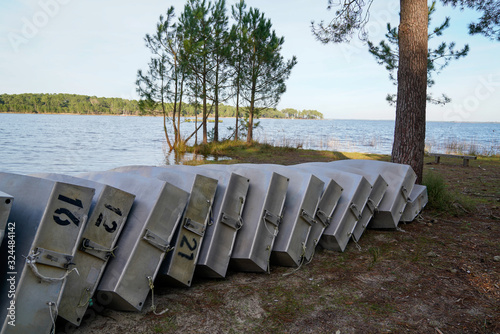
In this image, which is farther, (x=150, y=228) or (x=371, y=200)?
(x=371, y=200)

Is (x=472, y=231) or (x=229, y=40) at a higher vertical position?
(x=229, y=40)

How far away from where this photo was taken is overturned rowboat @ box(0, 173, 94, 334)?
79.0 inches

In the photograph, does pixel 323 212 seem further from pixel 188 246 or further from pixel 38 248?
pixel 38 248

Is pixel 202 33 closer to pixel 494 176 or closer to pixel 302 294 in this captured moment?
pixel 494 176

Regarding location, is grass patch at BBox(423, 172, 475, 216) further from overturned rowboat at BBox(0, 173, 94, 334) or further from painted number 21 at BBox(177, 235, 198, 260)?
overturned rowboat at BBox(0, 173, 94, 334)

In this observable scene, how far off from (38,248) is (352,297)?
2.44 m

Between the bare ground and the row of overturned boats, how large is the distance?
0.50 feet

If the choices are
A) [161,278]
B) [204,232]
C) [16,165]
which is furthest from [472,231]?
[16,165]

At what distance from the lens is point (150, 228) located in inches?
106

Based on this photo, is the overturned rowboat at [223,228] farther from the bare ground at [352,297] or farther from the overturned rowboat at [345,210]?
the overturned rowboat at [345,210]

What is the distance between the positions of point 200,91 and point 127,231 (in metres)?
19.0

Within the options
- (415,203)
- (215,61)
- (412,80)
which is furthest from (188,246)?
(215,61)

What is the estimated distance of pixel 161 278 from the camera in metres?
3.03

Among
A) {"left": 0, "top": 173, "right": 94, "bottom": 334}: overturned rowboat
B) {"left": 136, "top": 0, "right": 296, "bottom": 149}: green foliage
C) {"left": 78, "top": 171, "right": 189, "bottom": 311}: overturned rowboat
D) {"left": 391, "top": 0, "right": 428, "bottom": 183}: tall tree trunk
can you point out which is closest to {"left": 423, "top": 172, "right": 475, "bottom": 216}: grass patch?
{"left": 391, "top": 0, "right": 428, "bottom": 183}: tall tree trunk
